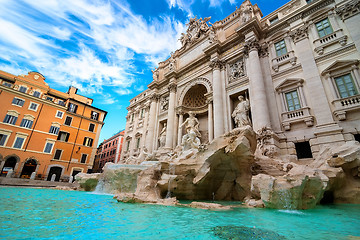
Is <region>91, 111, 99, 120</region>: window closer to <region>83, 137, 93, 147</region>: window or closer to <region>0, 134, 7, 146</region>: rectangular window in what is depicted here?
<region>83, 137, 93, 147</region>: window

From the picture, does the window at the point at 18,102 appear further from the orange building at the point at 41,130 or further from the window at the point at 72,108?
the window at the point at 72,108

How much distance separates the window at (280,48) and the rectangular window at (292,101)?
337 centimetres

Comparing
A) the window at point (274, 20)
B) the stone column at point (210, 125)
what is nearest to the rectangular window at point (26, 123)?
the stone column at point (210, 125)

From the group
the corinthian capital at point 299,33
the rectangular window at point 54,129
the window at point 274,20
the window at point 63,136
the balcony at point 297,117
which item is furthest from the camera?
the window at point 63,136

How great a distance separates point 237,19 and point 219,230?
18.3m

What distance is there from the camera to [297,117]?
10.6 m

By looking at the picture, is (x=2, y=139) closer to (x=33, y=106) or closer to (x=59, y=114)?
(x=33, y=106)

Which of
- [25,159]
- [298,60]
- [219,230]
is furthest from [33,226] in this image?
[25,159]

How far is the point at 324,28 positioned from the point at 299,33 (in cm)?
135

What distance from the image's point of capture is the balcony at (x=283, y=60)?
466 inches

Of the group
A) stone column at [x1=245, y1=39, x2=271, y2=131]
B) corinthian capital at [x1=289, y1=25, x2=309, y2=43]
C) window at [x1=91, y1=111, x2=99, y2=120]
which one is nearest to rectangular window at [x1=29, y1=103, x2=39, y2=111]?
window at [x1=91, y1=111, x2=99, y2=120]

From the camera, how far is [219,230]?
2.67 metres

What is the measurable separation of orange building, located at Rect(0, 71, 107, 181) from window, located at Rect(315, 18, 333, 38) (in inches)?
1157

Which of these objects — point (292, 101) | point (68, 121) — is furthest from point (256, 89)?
point (68, 121)
